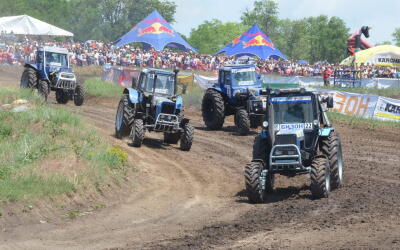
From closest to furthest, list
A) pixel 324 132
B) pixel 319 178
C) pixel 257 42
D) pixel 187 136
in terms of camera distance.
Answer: pixel 319 178 < pixel 324 132 < pixel 187 136 < pixel 257 42

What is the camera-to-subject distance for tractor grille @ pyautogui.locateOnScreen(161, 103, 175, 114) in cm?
1941

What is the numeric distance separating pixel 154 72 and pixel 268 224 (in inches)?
402

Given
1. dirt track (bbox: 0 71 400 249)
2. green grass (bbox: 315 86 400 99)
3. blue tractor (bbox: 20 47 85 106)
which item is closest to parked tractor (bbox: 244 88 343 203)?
dirt track (bbox: 0 71 400 249)

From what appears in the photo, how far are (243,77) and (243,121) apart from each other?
2.14m

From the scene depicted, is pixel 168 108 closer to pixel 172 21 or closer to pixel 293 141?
pixel 293 141

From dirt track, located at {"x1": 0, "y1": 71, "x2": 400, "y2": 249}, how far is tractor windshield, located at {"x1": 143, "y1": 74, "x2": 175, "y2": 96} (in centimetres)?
175

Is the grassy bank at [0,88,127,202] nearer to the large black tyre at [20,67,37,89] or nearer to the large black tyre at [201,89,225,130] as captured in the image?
the large black tyre at [201,89,225,130]

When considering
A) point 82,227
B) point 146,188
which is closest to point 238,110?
point 146,188

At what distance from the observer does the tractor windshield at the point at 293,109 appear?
13.4 meters

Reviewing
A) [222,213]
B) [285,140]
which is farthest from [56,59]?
[222,213]

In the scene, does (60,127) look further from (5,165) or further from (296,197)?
(296,197)

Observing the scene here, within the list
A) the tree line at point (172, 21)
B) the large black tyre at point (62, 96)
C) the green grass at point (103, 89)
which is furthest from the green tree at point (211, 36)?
the large black tyre at point (62, 96)

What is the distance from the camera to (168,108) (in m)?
19.5

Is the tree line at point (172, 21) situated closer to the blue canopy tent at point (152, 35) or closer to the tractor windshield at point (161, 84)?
the blue canopy tent at point (152, 35)
